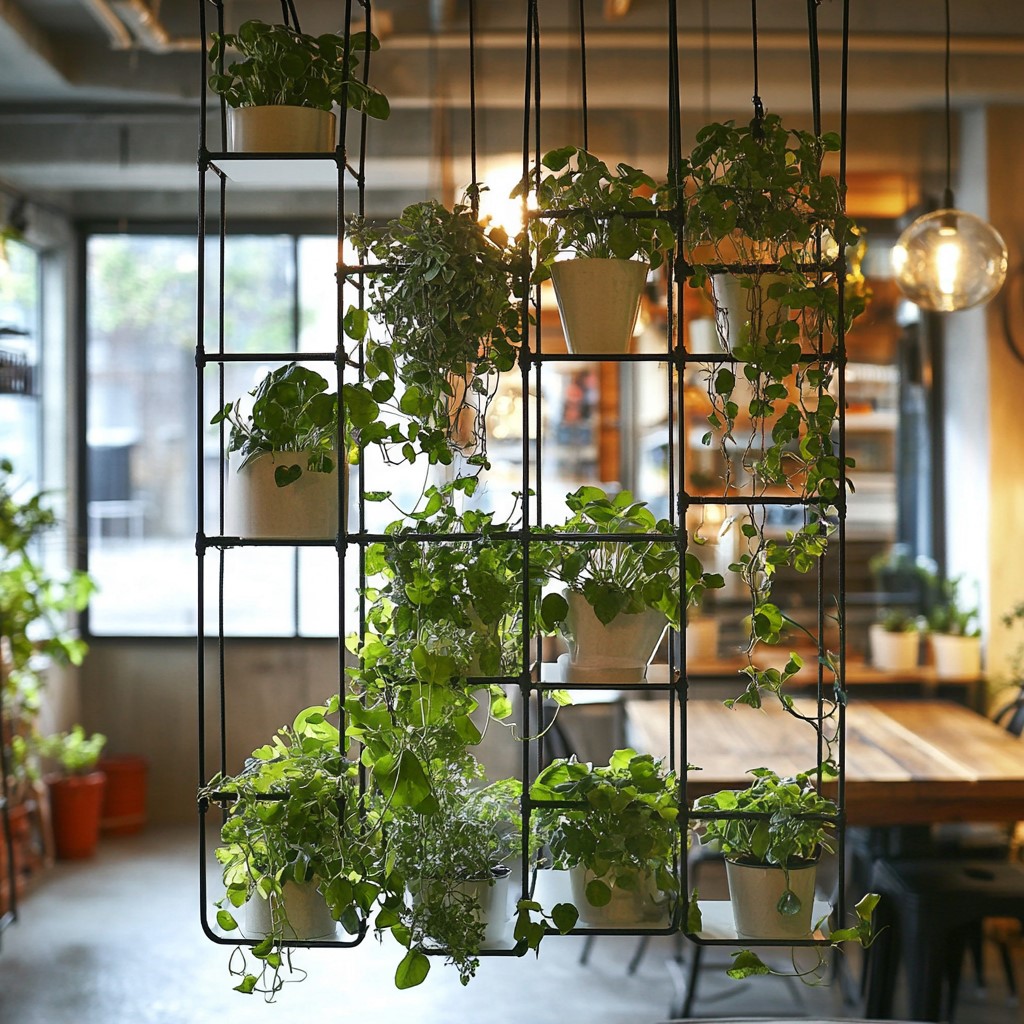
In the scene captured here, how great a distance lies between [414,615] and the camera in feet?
5.18

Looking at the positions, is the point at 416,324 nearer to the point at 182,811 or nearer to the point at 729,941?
the point at 729,941

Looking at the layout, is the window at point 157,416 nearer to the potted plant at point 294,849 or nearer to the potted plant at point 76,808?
the potted plant at point 76,808

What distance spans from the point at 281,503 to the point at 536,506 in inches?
17.6

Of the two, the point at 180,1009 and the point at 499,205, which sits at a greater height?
the point at 499,205

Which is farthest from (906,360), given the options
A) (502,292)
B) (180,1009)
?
(502,292)

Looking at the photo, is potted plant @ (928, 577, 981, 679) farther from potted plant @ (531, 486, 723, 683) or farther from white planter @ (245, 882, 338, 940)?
white planter @ (245, 882, 338, 940)

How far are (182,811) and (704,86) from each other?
4.18 metres

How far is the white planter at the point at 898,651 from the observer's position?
5.24m

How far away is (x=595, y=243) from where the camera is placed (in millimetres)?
1663

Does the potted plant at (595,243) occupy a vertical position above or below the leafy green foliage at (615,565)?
above

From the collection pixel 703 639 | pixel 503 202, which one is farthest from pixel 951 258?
pixel 703 639

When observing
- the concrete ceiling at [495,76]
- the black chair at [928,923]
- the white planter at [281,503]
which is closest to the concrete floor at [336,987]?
the black chair at [928,923]

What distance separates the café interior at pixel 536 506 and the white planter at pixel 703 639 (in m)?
0.02

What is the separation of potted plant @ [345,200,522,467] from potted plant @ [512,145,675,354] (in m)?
0.07
